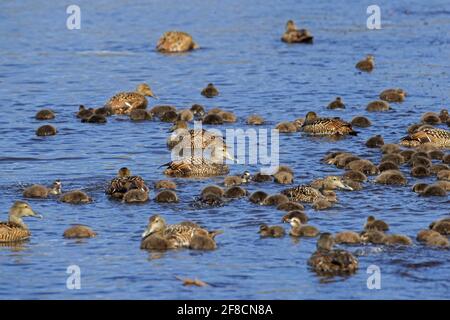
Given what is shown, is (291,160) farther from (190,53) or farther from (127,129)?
(190,53)

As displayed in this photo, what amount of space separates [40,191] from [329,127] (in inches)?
231

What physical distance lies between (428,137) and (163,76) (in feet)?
30.8

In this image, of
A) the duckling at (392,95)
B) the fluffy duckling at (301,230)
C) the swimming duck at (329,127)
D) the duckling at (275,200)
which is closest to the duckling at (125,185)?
the duckling at (275,200)

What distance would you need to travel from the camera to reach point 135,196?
16406 millimetres

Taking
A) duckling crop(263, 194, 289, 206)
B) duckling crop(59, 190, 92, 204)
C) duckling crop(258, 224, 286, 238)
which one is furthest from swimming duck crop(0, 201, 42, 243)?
duckling crop(263, 194, 289, 206)

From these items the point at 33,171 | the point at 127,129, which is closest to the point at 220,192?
the point at 33,171

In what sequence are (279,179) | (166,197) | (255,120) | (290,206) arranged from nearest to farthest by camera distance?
(290,206) < (166,197) < (279,179) < (255,120)

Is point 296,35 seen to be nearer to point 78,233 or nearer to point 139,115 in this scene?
point 139,115

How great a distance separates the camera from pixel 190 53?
30594 millimetres

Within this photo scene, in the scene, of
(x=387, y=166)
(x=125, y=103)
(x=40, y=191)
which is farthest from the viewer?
(x=125, y=103)

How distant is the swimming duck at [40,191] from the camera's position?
16797 mm

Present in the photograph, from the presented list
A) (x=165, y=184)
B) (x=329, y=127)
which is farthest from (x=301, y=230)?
(x=329, y=127)

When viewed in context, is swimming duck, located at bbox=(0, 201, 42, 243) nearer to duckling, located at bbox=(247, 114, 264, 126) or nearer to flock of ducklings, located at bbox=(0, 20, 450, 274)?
flock of ducklings, located at bbox=(0, 20, 450, 274)

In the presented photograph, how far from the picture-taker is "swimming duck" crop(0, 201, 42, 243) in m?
14.8
